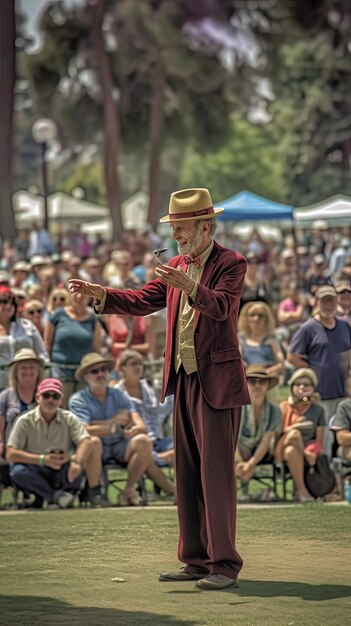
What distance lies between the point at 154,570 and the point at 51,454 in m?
3.96

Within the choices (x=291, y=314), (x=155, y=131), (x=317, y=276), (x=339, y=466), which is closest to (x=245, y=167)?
(x=155, y=131)

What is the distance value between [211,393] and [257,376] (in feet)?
17.4

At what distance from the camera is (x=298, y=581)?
30.5 feet

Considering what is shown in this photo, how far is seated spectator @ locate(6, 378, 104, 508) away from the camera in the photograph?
13.7 m

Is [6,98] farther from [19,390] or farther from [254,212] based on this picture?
[19,390]

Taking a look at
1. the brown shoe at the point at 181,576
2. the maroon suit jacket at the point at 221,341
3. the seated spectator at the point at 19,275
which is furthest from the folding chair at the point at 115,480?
the seated spectator at the point at 19,275

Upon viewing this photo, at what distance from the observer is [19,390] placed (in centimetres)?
1440

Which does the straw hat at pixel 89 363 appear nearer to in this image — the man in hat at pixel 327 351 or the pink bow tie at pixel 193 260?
the man in hat at pixel 327 351

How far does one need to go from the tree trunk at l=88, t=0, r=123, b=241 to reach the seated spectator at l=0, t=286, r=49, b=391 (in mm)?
28533

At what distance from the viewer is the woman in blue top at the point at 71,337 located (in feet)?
52.8

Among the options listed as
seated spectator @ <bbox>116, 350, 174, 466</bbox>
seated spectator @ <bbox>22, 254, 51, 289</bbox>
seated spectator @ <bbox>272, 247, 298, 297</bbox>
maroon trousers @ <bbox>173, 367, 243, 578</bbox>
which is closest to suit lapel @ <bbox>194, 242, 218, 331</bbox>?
maroon trousers @ <bbox>173, 367, 243, 578</bbox>

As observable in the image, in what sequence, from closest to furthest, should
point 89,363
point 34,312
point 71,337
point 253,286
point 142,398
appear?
point 89,363, point 142,398, point 71,337, point 34,312, point 253,286

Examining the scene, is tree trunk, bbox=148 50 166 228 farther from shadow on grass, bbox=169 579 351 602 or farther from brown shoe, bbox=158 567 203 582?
shadow on grass, bbox=169 579 351 602

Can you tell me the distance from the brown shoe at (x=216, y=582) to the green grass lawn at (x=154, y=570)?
0.05 metres
